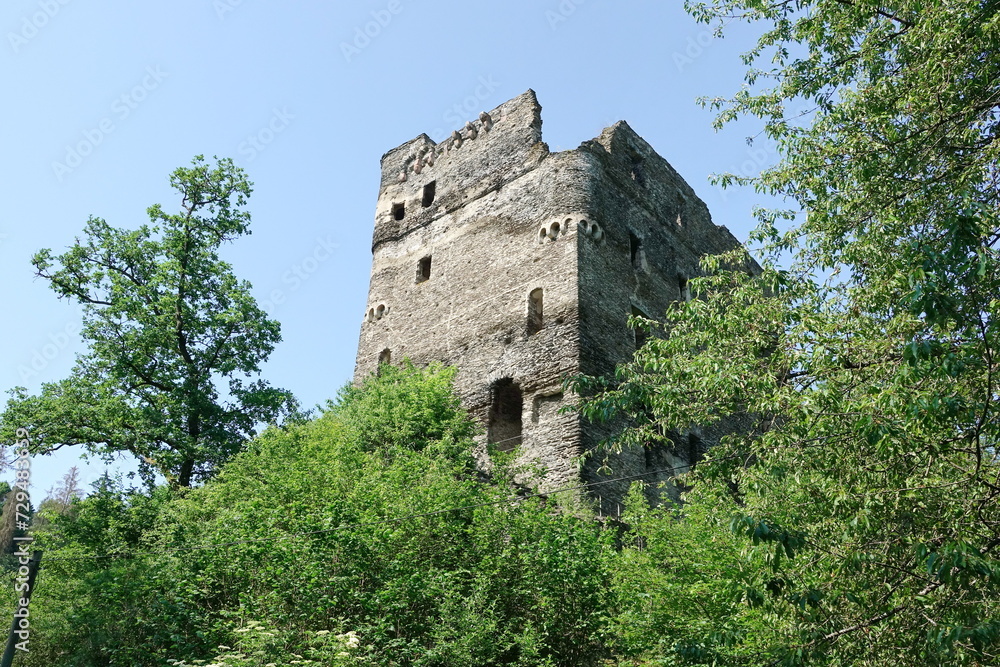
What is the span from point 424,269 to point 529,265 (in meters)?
3.78

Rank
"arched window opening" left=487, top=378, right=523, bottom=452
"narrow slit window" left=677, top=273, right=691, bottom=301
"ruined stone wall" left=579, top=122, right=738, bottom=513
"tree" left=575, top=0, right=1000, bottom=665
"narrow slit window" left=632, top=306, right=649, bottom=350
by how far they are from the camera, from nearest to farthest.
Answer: "tree" left=575, top=0, right=1000, bottom=665 < "ruined stone wall" left=579, top=122, right=738, bottom=513 < "arched window opening" left=487, top=378, right=523, bottom=452 < "narrow slit window" left=632, top=306, right=649, bottom=350 < "narrow slit window" left=677, top=273, right=691, bottom=301

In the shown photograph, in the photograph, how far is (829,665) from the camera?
264 inches

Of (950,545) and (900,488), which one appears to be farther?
(900,488)

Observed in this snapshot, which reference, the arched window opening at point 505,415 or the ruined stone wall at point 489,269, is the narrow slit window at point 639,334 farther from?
the arched window opening at point 505,415

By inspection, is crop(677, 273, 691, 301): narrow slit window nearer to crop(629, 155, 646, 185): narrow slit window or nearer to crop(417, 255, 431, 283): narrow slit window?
crop(629, 155, 646, 185): narrow slit window

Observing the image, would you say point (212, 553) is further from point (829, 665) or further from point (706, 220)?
point (706, 220)

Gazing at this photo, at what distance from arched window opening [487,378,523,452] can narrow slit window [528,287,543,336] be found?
1226 mm

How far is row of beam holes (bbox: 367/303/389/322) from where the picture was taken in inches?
837

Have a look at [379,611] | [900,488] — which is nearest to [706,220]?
[379,611]

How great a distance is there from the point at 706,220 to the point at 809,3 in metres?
15.1

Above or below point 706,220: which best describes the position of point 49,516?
below

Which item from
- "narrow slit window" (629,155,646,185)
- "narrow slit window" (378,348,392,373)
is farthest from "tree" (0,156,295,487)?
"narrow slit window" (629,155,646,185)

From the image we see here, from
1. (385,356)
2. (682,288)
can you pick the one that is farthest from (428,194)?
(682,288)

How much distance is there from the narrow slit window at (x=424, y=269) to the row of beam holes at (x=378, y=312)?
1120 millimetres
